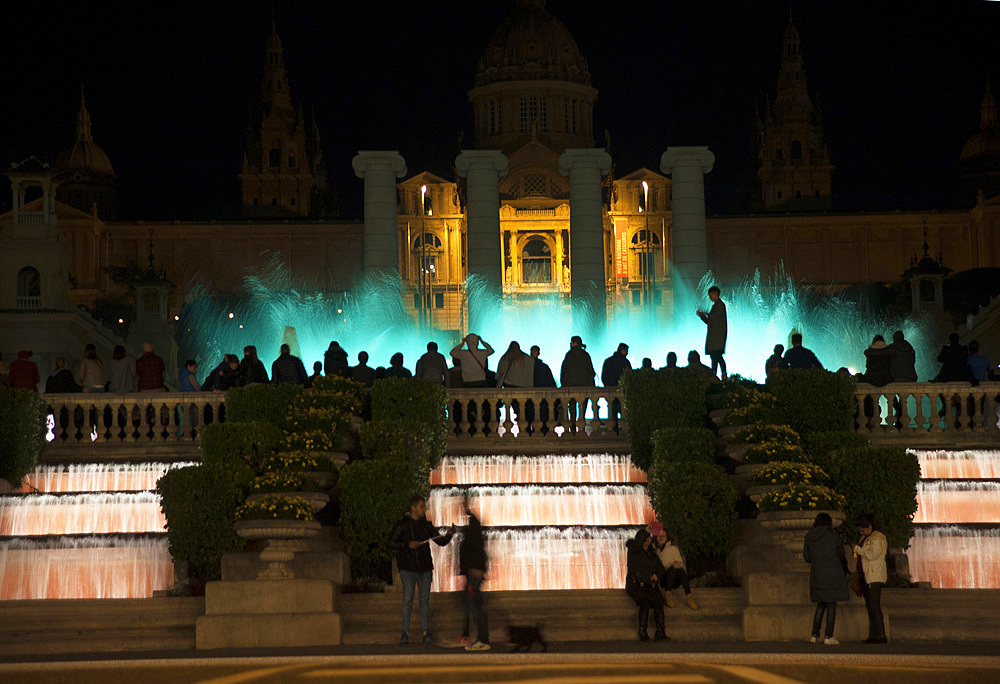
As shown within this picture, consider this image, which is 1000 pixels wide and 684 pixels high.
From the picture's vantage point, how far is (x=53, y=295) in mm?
53438

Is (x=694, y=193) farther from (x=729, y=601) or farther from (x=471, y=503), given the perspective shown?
(x=729, y=601)

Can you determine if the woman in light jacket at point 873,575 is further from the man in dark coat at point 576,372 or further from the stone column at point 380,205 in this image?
the stone column at point 380,205

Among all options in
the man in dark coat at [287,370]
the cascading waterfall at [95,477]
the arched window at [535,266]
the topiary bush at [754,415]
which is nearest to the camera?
the topiary bush at [754,415]

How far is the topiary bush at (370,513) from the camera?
2006 cm

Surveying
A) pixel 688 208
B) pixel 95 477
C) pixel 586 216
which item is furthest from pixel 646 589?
pixel 586 216

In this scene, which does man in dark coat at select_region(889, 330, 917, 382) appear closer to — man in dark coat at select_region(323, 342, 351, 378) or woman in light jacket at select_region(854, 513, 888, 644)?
man in dark coat at select_region(323, 342, 351, 378)

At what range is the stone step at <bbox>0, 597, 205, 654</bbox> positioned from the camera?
58.5ft

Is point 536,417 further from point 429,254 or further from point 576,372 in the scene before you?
point 429,254

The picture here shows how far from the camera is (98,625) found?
18109mm

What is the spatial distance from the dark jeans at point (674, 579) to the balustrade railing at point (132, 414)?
981 cm

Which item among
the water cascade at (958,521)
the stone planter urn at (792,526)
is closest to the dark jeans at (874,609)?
the stone planter urn at (792,526)

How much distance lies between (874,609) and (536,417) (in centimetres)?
969

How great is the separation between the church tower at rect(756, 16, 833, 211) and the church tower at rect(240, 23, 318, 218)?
34.0 m

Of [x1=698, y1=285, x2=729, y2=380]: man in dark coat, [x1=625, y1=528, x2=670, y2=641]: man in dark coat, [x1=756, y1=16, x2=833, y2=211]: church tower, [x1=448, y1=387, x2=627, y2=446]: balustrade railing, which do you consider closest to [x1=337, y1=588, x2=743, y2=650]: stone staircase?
[x1=625, y1=528, x2=670, y2=641]: man in dark coat
